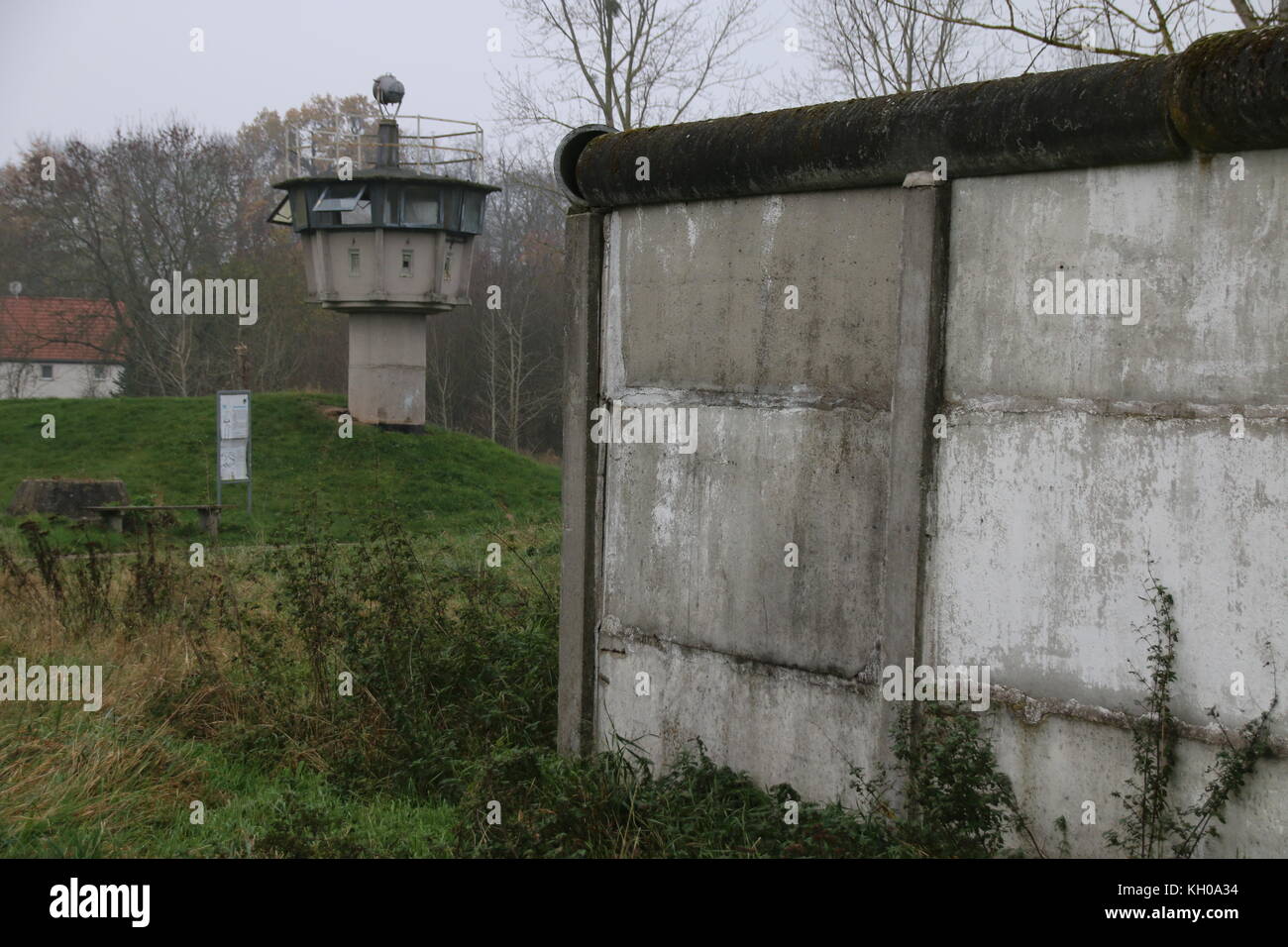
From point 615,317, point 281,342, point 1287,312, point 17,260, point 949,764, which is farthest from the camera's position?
point 17,260

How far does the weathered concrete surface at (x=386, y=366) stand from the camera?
27625 mm

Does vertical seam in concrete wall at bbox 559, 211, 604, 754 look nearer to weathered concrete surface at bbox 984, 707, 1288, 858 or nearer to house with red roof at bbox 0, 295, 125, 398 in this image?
weathered concrete surface at bbox 984, 707, 1288, 858

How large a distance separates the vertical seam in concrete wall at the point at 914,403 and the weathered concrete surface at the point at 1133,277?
65 millimetres

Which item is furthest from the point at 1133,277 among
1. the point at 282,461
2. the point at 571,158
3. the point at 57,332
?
the point at 57,332

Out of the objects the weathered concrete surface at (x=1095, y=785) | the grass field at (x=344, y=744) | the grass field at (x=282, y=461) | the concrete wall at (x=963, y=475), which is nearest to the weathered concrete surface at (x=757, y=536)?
the concrete wall at (x=963, y=475)

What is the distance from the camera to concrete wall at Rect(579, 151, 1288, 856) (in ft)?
13.1

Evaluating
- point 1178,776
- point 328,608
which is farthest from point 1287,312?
point 328,608

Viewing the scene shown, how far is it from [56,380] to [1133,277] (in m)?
57.4

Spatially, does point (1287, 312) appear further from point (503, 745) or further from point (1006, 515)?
point (503, 745)

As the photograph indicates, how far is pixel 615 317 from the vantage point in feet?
19.5

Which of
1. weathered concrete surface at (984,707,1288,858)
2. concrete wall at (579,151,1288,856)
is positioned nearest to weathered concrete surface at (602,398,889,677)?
concrete wall at (579,151,1288,856)

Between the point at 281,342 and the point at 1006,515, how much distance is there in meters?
37.8

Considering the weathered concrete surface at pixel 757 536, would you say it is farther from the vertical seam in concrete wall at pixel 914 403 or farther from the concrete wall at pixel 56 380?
the concrete wall at pixel 56 380

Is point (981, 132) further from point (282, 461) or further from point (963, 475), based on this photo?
point (282, 461)
